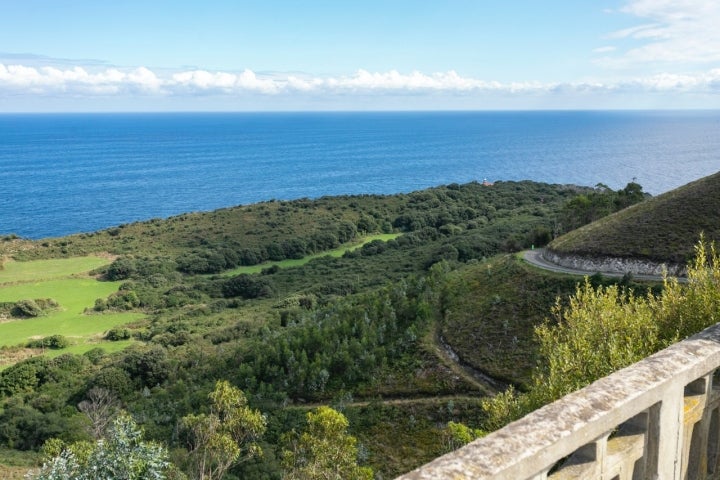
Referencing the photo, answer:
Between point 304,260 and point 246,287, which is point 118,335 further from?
point 304,260

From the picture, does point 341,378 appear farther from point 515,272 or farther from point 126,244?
point 126,244

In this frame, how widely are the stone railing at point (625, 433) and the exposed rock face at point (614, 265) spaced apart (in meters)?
35.1

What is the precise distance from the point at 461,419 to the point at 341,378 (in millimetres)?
8609

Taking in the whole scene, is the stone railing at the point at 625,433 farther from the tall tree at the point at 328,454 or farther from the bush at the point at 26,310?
the bush at the point at 26,310

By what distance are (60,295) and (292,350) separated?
4638cm

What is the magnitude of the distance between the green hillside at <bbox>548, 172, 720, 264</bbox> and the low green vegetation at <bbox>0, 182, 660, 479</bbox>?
492 cm

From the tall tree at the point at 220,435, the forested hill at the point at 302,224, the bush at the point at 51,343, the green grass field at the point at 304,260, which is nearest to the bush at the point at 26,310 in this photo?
the bush at the point at 51,343

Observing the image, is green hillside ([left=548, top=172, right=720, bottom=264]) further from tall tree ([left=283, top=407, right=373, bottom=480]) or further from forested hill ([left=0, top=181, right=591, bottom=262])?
forested hill ([left=0, top=181, right=591, bottom=262])

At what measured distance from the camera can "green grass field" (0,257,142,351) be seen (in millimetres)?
61031

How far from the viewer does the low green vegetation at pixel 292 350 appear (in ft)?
101

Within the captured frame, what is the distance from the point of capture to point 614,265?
139 ft

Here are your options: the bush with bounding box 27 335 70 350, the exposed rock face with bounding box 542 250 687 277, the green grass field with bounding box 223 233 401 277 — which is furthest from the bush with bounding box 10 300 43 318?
the exposed rock face with bounding box 542 250 687 277

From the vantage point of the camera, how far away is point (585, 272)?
1690 inches

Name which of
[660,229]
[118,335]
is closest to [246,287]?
[118,335]
